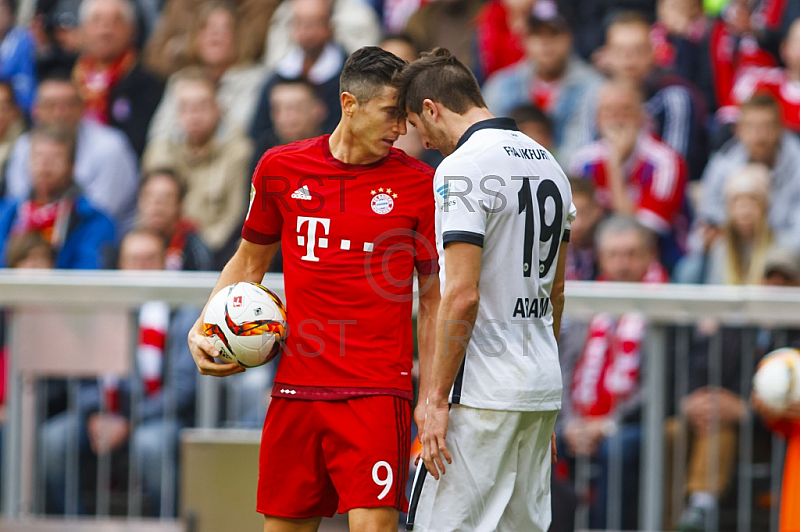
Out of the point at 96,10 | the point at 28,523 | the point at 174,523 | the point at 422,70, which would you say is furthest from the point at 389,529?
the point at 96,10

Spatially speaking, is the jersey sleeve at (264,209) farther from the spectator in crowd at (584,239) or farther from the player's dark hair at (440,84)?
the spectator in crowd at (584,239)

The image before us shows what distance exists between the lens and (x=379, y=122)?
4.46m

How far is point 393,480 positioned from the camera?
14.3 feet

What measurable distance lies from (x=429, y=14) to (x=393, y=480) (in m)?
5.90

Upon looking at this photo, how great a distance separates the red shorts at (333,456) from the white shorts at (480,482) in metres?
0.16

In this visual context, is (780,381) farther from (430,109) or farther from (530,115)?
(530,115)

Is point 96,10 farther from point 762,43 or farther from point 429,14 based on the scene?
point 762,43

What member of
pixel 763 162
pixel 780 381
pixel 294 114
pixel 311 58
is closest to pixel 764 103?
pixel 763 162

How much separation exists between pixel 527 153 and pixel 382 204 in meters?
0.65

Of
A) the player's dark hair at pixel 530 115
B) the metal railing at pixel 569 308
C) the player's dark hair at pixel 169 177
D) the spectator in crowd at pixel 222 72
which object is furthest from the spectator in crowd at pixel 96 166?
the player's dark hair at pixel 530 115

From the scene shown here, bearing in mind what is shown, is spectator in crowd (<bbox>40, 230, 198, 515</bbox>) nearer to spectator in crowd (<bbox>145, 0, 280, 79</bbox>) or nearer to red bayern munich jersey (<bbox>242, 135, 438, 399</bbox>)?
red bayern munich jersey (<bbox>242, 135, 438, 399</bbox>)

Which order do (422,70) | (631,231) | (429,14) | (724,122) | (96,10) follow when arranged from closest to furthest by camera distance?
(422,70), (631,231), (724,122), (429,14), (96,10)

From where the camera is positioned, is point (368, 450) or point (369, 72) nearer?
point (368, 450)

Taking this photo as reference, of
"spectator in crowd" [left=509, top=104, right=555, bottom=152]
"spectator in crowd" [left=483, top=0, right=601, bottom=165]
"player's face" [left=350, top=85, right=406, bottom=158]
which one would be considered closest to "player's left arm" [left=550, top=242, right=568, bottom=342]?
"player's face" [left=350, top=85, right=406, bottom=158]
